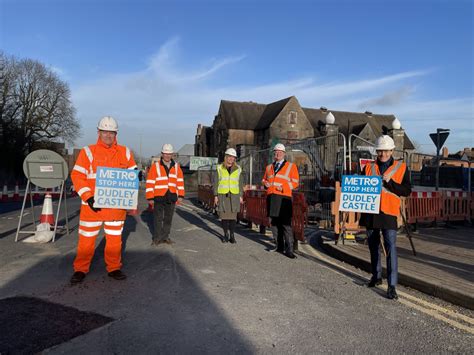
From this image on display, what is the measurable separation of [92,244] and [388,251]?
3844mm

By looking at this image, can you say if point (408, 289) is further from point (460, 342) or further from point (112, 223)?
point (112, 223)

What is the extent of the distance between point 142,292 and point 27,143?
4864 cm

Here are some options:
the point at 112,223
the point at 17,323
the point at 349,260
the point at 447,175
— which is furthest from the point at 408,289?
the point at 447,175

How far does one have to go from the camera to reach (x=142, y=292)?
15.4 feet

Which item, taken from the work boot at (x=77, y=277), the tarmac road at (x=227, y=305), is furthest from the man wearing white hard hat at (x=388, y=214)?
the work boot at (x=77, y=277)

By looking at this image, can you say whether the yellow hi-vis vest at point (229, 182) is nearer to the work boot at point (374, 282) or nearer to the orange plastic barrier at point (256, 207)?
the orange plastic barrier at point (256, 207)

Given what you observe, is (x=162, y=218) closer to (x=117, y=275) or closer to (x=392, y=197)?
(x=117, y=275)

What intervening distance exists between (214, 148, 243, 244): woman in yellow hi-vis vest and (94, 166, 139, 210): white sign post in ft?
10.3

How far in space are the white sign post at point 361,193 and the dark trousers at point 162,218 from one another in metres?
3.63

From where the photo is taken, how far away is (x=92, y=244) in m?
5.23

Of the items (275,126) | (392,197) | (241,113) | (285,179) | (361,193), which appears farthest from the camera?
(241,113)

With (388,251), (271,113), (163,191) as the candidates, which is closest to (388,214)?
(388,251)

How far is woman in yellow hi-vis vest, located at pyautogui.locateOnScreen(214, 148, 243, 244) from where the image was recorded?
27.6 feet

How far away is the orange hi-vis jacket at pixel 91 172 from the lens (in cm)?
516
